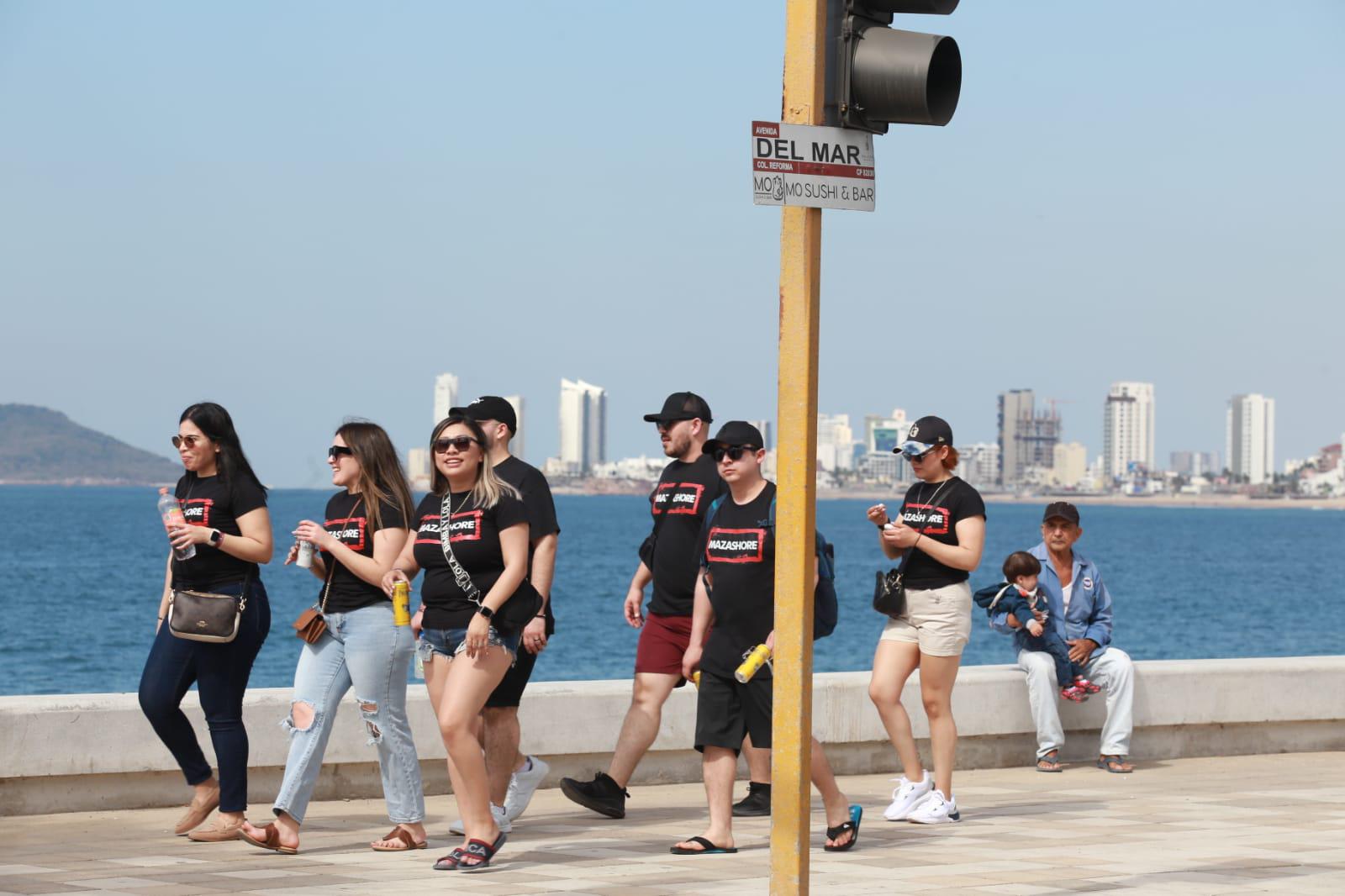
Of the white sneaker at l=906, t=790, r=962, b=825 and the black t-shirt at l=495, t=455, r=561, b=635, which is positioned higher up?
the black t-shirt at l=495, t=455, r=561, b=635

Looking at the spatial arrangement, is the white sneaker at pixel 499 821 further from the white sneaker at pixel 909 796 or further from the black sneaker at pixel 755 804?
the white sneaker at pixel 909 796

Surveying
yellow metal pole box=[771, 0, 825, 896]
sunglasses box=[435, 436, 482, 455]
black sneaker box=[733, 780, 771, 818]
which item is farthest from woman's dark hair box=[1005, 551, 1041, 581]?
yellow metal pole box=[771, 0, 825, 896]

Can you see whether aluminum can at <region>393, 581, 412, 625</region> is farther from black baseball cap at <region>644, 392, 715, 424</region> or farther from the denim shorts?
black baseball cap at <region>644, 392, 715, 424</region>

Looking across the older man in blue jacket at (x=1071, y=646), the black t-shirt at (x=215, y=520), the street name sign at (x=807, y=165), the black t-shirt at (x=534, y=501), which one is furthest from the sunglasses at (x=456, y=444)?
the older man in blue jacket at (x=1071, y=646)

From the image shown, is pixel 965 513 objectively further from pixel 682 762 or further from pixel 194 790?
pixel 194 790

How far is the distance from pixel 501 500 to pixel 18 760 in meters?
2.56

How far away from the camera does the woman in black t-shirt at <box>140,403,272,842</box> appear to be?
305 inches

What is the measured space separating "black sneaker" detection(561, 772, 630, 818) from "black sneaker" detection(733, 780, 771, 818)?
58cm

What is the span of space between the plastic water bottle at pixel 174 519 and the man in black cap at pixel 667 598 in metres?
2.00

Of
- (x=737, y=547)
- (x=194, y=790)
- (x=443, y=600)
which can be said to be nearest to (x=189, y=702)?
(x=194, y=790)

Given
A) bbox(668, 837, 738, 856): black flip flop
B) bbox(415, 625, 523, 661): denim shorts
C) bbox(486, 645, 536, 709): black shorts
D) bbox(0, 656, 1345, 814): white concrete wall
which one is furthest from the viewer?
bbox(0, 656, 1345, 814): white concrete wall

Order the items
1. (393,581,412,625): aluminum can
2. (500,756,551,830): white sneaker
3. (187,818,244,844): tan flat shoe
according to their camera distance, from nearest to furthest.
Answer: (393,581,412,625): aluminum can → (187,818,244,844): tan flat shoe → (500,756,551,830): white sneaker

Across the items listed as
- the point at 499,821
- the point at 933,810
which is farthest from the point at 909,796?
the point at 499,821

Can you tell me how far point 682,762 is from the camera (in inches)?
384
